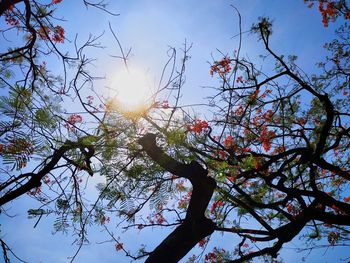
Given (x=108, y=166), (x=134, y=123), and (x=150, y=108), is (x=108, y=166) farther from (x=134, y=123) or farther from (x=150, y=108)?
(x=150, y=108)

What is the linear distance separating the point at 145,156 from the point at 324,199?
272cm

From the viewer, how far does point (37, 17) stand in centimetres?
426

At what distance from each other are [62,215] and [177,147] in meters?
1.70

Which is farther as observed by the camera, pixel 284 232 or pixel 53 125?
pixel 284 232

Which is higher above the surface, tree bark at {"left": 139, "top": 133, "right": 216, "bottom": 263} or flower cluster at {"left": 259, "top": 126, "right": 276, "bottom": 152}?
flower cluster at {"left": 259, "top": 126, "right": 276, "bottom": 152}

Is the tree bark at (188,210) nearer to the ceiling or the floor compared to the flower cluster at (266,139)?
nearer to the floor

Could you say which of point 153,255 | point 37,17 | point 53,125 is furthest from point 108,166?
point 37,17

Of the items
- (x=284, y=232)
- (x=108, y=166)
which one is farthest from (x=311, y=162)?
(x=108, y=166)

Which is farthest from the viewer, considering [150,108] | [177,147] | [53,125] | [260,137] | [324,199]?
[260,137]

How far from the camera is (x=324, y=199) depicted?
13.6 feet

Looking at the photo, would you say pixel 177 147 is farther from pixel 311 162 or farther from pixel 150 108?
pixel 311 162

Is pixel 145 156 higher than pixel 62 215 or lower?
higher

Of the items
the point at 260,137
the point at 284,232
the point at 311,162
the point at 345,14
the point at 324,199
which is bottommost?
the point at 284,232

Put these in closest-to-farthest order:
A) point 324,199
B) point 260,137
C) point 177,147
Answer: point 177,147 → point 324,199 → point 260,137
